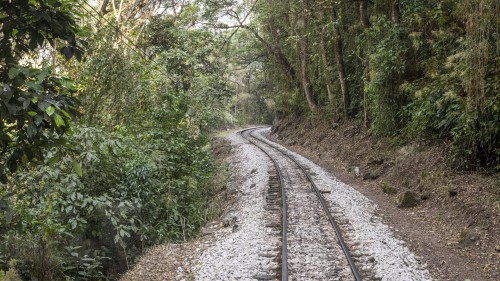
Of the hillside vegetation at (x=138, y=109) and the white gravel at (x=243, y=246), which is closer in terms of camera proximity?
the hillside vegetation at (x=138, y=109)

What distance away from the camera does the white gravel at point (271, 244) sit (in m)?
6.52

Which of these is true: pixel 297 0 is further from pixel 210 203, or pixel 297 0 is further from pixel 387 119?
pixel 210 203

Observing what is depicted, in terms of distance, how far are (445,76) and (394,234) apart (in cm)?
516

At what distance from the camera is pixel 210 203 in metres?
12.2

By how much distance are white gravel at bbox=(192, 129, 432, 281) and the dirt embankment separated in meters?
0.47

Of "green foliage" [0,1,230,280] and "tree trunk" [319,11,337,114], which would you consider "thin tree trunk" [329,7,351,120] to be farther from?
"green foliage" [0,1,230,280]

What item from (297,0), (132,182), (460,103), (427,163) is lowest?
(427,163)

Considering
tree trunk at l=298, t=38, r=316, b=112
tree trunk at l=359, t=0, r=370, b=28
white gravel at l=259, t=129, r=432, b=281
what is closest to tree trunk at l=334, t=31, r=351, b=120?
tree trunk at l=359, t=0, r=370, b=28

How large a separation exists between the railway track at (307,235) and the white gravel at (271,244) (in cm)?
25

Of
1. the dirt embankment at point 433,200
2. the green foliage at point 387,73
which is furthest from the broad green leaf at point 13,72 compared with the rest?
the green foliage at point 387,73

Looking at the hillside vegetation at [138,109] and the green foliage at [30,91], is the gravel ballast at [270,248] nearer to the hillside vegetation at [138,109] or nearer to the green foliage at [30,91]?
the hillside vegetation at [138,109]

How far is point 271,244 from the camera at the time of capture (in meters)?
7.63

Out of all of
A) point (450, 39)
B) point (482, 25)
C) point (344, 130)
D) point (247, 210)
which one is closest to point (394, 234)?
point (247, 210)

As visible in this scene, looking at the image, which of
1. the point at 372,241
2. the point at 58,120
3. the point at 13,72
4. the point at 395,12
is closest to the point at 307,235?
the point at 372,241
